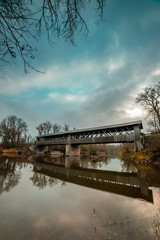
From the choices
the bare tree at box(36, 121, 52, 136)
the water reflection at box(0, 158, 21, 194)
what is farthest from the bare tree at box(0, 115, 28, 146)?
the water reflection at box(0, 158, 21, 194)

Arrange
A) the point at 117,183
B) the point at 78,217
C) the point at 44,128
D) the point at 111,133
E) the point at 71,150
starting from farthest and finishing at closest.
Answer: the point at 44,128, the point at 71,150, the point at 111,133, the point at 117,183, the point at 78,217

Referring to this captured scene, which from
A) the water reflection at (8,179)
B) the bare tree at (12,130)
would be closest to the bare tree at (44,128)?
the bare tree at (12,130)

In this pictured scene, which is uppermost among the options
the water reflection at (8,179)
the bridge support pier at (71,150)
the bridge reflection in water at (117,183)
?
the bridge support pier at (71,150)

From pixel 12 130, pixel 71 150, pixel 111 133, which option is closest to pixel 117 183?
pixel 111 133

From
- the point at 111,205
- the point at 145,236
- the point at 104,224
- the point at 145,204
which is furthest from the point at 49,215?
the point at 145,204

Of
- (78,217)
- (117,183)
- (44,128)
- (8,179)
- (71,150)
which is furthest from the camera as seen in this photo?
(44,128)

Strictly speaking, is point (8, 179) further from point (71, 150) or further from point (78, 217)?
point (71, 150)

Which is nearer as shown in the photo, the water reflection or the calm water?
the calm water

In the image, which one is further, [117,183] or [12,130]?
[12,130]

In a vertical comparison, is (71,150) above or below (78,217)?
above

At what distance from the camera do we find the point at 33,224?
201 centimetres

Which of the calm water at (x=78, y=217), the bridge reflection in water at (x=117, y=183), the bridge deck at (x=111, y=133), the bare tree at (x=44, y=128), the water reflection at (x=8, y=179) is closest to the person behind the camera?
the calm water at (x=78, y=217)

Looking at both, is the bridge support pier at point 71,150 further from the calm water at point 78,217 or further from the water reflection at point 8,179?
the calm water at point 78,217

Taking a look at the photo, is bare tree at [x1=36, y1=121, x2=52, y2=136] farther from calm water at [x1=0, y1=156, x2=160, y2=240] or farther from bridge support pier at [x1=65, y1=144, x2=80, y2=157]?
calm water at [x1=0, y1=156, x2=160, y2=240]
